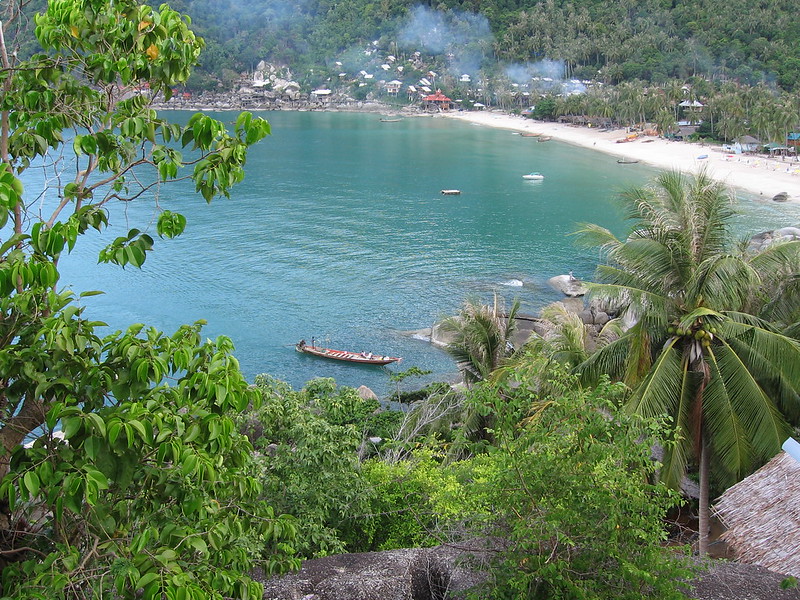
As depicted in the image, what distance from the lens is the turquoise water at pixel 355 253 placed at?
1169 inches

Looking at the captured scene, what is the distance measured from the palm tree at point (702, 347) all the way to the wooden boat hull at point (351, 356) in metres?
15.5

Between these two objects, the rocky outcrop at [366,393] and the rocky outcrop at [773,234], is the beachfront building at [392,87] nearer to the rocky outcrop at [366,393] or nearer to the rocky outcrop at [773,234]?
the rocky outcrop at [773,234]

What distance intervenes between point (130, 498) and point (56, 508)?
67 centimetres

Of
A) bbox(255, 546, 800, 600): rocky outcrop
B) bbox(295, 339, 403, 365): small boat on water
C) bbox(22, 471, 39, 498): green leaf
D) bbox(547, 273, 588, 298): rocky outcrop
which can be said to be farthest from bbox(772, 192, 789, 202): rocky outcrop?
bbox(22, 471, 39, 498): green leaf

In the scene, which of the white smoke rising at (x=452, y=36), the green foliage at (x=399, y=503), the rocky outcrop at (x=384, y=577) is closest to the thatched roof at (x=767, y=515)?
the green foliage at (x=399, y=503)

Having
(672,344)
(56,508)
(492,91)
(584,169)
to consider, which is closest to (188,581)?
(56,508)

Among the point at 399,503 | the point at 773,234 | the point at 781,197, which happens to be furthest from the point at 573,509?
the point at 781,197

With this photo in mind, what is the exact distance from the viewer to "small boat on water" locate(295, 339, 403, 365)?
85.4ft

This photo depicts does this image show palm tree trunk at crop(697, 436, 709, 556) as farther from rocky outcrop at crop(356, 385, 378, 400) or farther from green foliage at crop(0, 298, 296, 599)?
rocky outcrop at crop(356, 385, 378, 400)

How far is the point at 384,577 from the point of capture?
7.00m

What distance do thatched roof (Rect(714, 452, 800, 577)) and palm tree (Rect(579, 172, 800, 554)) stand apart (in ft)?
0.86

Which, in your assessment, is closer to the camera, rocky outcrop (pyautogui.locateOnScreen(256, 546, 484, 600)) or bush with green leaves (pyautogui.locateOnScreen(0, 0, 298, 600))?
bush with green leaves (pyautogui.locateOnScreen(0, 0, 298, 600))

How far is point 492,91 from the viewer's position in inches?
4786

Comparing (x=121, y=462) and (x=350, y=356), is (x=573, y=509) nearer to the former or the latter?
(x=121, y=462)
